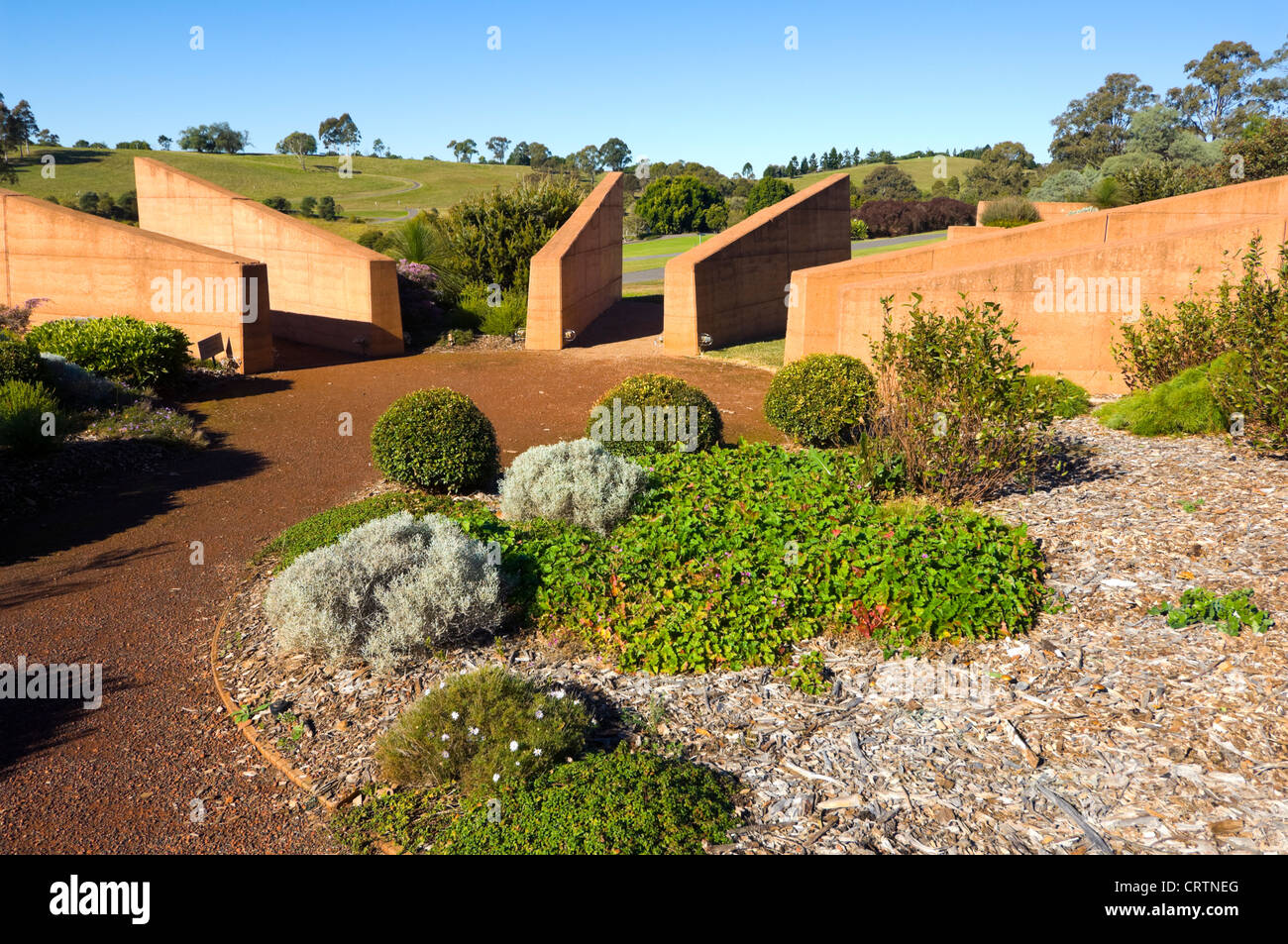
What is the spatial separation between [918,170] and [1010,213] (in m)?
59.8

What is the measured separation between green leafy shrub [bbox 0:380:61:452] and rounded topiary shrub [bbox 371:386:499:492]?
3577 millimetres

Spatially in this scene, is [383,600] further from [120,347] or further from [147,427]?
[120,347]

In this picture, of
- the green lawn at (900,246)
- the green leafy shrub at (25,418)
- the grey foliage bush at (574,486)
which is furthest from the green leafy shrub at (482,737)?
the green lawn at (900,246)

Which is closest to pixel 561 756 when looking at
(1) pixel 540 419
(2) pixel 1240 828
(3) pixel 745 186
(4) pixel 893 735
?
(4) pixel 893 735

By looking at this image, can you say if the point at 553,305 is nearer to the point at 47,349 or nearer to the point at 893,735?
the point at 47,349

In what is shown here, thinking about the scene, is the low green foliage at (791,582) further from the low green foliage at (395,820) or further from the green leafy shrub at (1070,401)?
the green leafy shrub at (1070,401)

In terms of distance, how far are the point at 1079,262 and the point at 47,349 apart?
13633mm

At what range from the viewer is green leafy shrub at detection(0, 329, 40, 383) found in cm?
999

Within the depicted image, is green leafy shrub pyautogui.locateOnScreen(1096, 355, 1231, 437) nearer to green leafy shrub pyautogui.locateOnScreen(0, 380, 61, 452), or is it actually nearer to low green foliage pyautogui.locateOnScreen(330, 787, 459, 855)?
low green foliage pyautogui.locateOnScreen(330, 787, 459, 855)

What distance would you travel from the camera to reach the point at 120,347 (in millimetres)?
11922

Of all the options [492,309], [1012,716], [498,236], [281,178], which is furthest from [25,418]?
[281,178]

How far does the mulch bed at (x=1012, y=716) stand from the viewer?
12.7 ft

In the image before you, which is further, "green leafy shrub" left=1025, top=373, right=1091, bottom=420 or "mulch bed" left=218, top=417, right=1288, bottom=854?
"green leafy shrub" left=1025, top=373, right=1091, bottom=420

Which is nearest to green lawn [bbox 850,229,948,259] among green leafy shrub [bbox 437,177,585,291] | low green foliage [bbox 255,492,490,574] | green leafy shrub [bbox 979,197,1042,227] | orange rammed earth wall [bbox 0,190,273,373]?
green leafy shrub [bbox 979,197,1042,227]
